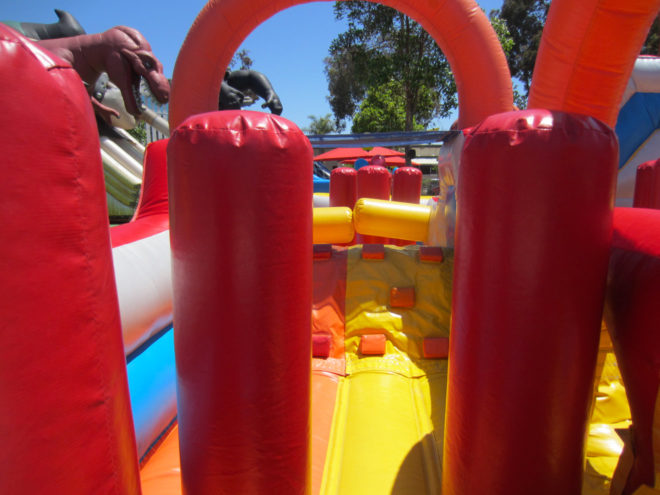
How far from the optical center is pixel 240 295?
2.56 feet

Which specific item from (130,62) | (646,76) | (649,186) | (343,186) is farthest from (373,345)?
(130,62)

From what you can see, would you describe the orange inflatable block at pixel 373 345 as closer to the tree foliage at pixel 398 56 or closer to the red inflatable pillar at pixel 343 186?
the red inflatable pillar at pixel 343 186

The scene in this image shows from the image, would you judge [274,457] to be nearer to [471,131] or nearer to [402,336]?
A: [471,131]

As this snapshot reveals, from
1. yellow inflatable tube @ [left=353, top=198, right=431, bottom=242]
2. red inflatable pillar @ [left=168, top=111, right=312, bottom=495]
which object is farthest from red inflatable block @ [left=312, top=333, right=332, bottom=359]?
red inflatable pillar @ [left=168, top=111, right=312, bottom=495]

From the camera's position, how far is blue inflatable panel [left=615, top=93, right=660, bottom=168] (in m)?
3.65

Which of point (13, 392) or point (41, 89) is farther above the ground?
point (41, 89)

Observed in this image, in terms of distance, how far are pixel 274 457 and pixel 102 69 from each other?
465 centimetres

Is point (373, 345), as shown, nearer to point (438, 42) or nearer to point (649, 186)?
point (649, 186)

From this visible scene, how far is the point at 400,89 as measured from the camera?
34.4 feet

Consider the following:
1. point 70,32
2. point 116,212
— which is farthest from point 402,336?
point 116,212

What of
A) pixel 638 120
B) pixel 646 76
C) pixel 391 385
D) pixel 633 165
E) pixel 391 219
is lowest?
pixel 391 385

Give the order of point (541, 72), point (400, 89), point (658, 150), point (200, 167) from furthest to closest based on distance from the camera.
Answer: point (400, 89), point (658, 150), point (541, 72), point (200, 167)

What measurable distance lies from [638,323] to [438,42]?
84.7 inches

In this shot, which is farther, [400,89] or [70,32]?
[400,89]
